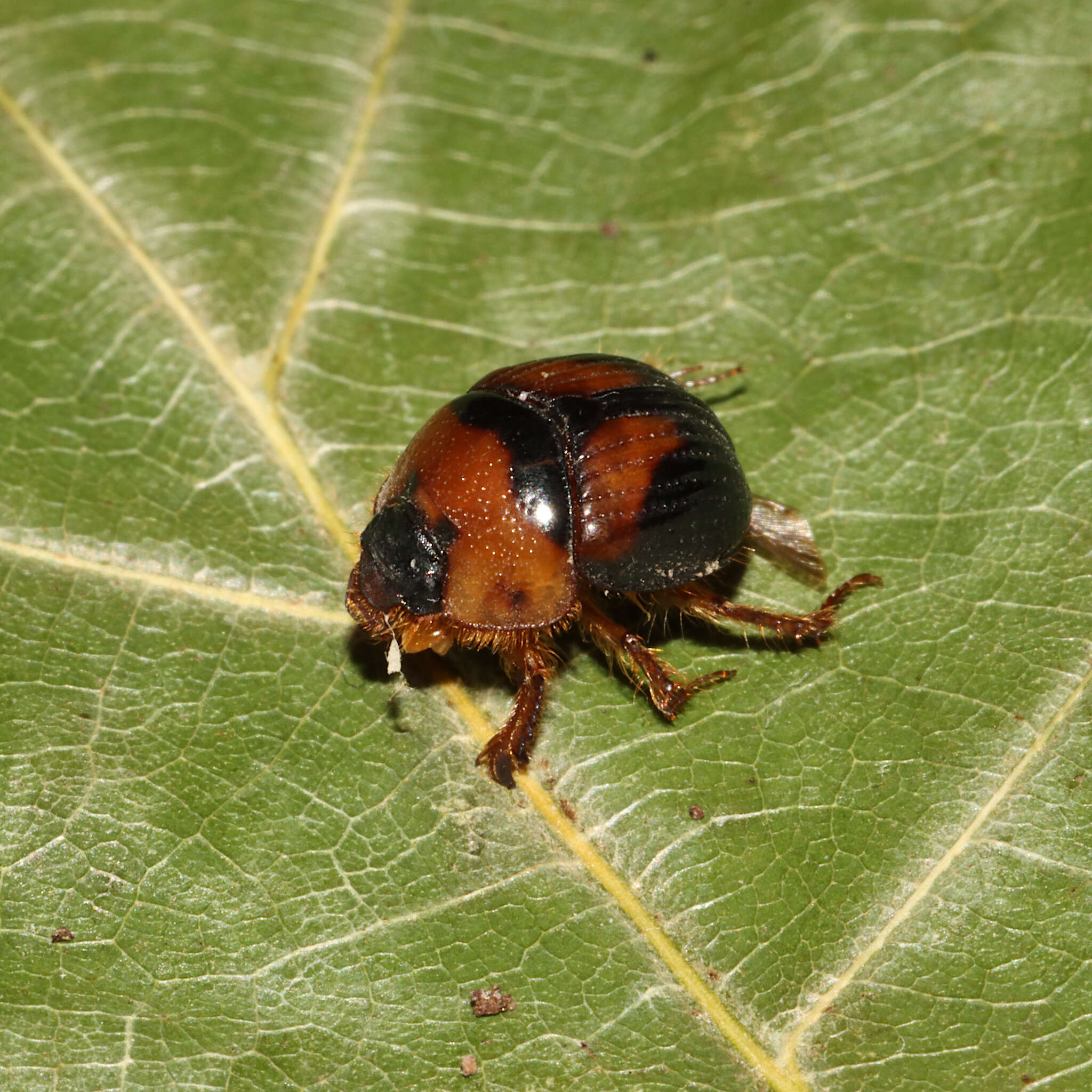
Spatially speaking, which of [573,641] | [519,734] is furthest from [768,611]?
[519,734]

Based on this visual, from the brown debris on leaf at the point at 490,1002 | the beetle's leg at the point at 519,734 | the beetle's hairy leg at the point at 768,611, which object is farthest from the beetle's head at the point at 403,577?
the brown debris on leaf at the point at 490,1002

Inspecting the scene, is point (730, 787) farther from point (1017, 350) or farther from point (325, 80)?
point (325, 80)

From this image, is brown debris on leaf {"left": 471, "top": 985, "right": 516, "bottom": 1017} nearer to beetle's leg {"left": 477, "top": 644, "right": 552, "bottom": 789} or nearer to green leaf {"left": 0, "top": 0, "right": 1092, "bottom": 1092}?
green leaf {"left": 0, "top": 0, "right": 1092, "bottom": 1092}

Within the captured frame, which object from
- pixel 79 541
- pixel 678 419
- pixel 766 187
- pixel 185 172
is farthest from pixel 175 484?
pixel 766 187

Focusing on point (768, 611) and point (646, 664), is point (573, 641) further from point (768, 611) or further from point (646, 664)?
point (768, 611)

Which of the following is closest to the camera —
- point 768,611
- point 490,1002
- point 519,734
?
point 490,1002
